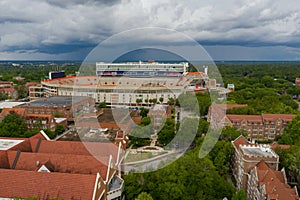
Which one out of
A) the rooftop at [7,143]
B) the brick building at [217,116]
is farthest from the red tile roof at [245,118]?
the rooftop at [7,143]

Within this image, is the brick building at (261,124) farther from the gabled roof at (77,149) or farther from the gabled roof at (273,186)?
the gabled roof at (77,149)

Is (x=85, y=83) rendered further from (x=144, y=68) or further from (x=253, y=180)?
(x=253, y=180)

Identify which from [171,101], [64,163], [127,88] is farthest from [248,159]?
[127,88]

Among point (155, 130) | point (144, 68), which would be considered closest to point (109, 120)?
point (155, 130)

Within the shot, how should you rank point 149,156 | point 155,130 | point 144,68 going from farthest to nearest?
point 144,68 < point 155,130 < point 149,156

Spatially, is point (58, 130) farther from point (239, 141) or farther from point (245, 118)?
point (245, 118)

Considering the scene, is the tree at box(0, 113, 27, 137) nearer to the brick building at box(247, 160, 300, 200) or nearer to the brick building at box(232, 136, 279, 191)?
the brick building at box(232, 136, 279, 191)

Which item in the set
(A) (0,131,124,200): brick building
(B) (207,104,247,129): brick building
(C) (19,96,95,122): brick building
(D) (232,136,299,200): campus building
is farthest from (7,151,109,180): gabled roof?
(C) (19,96,95,122): brick building
